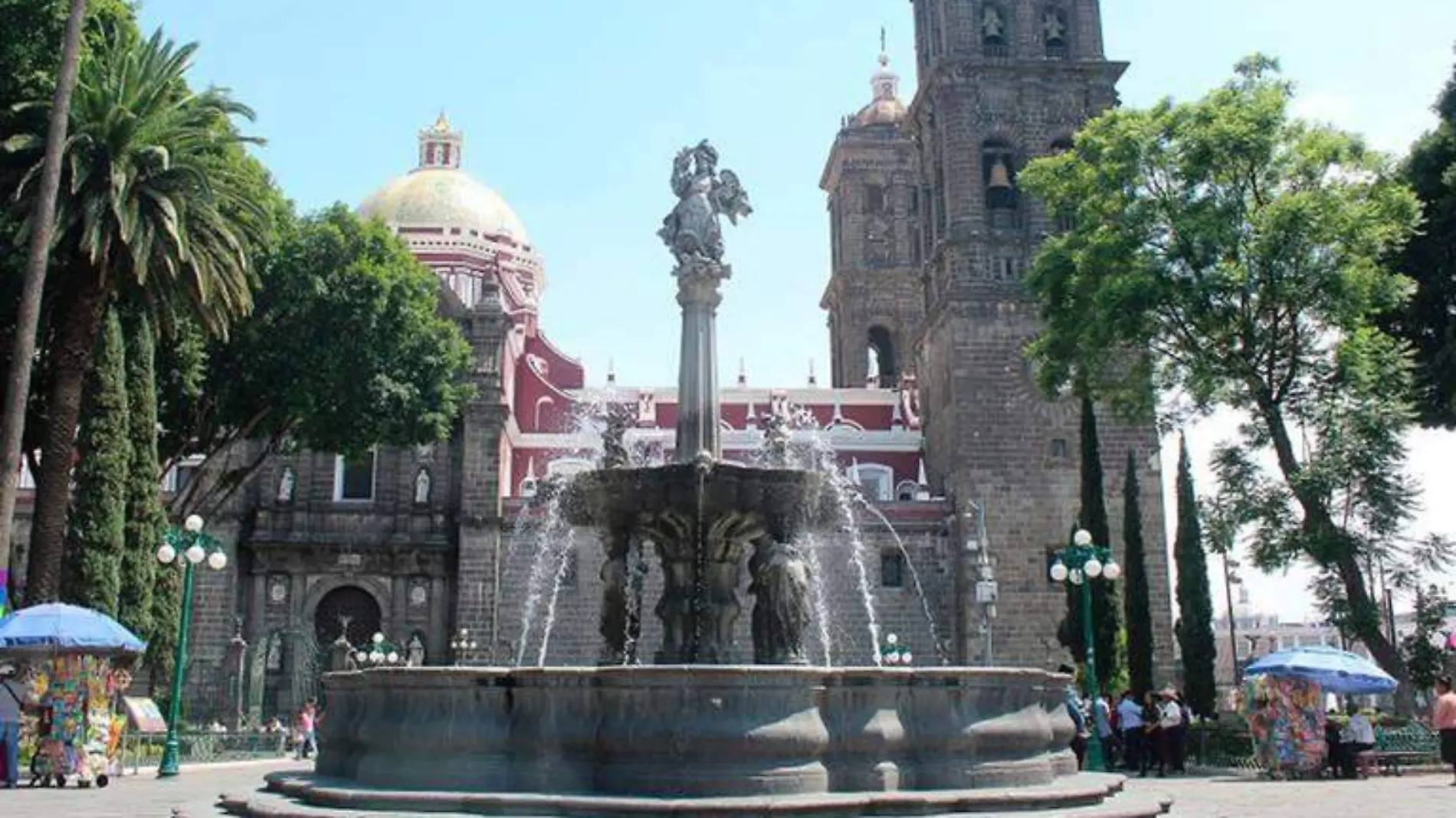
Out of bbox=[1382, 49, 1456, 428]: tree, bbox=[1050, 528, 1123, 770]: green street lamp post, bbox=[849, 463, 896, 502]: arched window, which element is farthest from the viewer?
bbox=[849, 463, 896, 502]: arched window

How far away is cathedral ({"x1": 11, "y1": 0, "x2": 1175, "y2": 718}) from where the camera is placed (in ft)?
116

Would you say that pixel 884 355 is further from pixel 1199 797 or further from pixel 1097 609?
pixel 1199 797

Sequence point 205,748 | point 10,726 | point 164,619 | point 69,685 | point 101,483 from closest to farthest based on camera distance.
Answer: point 10,726 < point 69,685 < point 101,483 < point 205,748 < point 164,619

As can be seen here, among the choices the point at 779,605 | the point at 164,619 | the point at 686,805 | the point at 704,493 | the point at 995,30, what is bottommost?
the point at 686,805

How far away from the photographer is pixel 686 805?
8.77m

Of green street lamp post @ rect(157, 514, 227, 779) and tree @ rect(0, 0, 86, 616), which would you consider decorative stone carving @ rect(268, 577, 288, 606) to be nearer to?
green street lamp post @ rect(157, 514, 227, 779)

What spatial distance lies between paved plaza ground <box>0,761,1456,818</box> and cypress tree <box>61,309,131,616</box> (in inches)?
187

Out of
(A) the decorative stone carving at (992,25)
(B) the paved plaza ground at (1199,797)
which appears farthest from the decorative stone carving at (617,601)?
(A) the decorative stone carving at (992,25)

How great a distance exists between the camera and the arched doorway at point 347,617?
122ft

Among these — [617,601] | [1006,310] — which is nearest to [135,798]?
[617,601]

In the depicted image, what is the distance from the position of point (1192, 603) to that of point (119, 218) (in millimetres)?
22182

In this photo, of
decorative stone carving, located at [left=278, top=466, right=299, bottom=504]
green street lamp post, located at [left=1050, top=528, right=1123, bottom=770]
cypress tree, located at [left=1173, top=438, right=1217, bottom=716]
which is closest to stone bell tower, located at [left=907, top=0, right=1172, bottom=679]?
cypress tree, located at [left=1173, top=438, right=1217, bottom=716]

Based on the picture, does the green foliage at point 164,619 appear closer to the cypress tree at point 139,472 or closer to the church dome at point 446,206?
the cypress tree at point 139,472

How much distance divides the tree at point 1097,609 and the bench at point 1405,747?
28.0 ft
